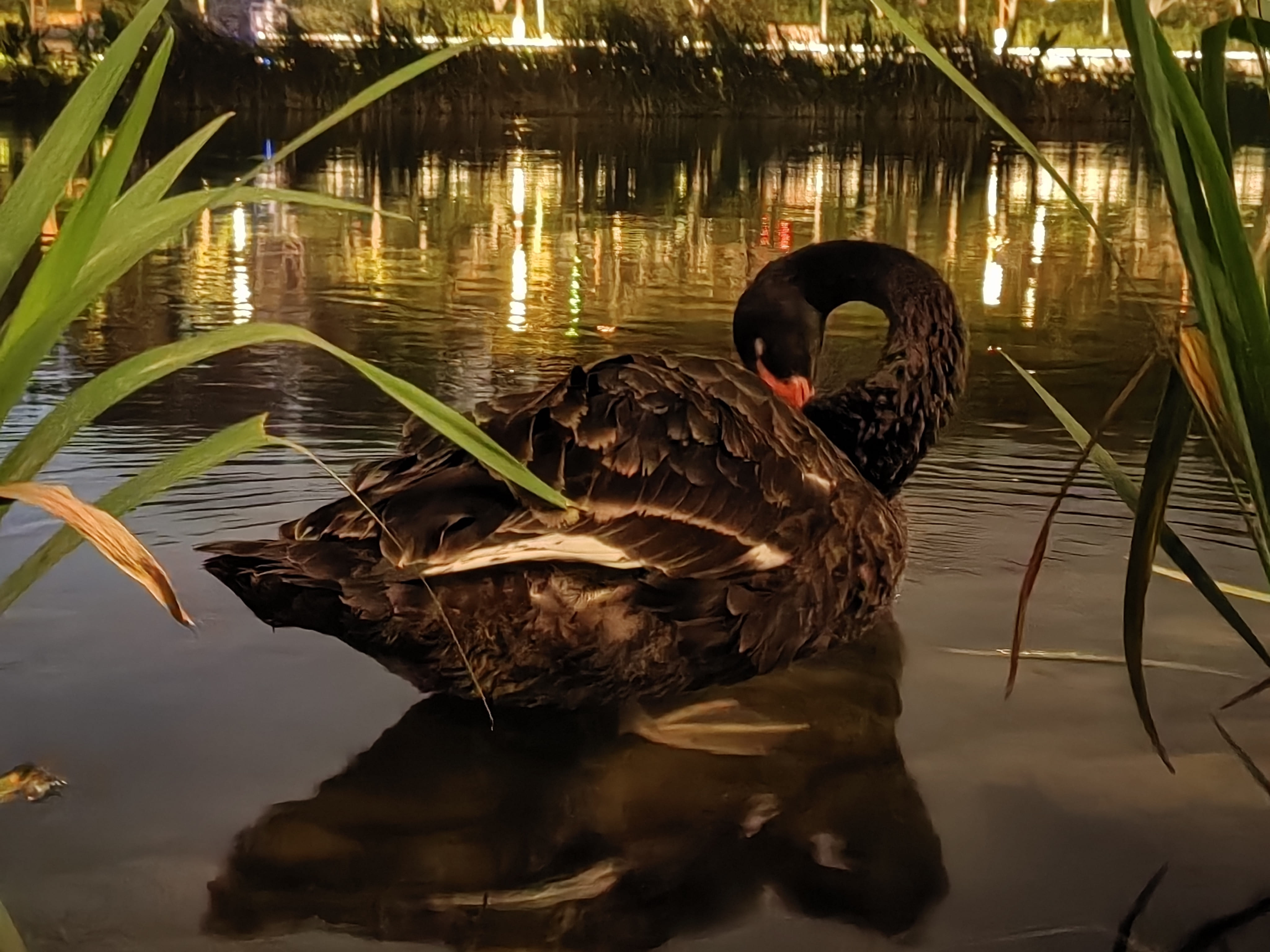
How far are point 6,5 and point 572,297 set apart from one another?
3.04 meters

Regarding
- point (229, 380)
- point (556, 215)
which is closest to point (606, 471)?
point (229, 380)

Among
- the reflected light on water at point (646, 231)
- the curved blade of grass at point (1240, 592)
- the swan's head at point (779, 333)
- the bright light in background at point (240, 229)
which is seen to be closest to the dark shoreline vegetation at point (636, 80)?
the reflected light on water at point (646, 231)

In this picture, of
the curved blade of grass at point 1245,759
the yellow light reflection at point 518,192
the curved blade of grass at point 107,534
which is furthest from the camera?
the yellow light reflection at point 518,192

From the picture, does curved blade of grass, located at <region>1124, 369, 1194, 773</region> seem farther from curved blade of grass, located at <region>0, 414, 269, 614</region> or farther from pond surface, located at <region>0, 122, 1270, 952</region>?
curved blade of grass, located at <region>0, 414, 269, 614</region>

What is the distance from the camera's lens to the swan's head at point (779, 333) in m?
1.67

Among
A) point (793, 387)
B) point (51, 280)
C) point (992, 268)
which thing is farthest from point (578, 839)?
point (992, 268)

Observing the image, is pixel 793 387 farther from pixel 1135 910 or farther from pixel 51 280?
pixel 51 280

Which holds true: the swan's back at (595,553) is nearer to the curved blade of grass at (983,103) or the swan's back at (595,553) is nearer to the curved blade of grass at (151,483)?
the curved blade of grass at (151,483)

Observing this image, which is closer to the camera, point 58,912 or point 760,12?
point 58,912

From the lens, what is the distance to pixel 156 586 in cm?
64

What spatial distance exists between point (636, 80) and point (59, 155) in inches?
182

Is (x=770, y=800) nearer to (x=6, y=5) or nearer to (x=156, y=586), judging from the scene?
(x=156, y=586)

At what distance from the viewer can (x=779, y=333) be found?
1672 mm

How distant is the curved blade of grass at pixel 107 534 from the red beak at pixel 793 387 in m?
1.04
